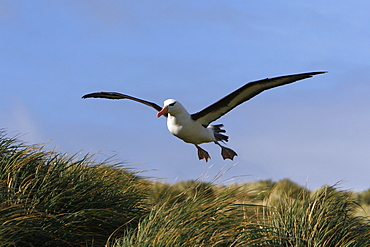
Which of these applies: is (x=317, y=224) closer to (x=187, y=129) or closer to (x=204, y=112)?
(x=187, y=129)

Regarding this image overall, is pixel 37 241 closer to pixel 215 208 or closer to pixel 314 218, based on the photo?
pixel 215 208

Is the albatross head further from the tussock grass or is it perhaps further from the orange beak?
the tussock grass

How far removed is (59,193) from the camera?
692 cm

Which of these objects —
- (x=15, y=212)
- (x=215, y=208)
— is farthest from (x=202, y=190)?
(x=15, y=212)

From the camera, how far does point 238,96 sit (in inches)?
356

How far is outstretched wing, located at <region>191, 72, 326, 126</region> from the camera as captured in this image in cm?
848

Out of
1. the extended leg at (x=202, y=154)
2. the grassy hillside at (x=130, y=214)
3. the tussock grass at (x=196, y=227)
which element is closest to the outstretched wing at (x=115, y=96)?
the extended leg at (x=202, y=154)

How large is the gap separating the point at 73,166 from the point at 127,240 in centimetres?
256

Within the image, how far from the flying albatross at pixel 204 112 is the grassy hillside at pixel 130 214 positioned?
3.93 ft

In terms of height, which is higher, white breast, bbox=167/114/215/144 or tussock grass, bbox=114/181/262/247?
white breast, bbox=167/114/215/144

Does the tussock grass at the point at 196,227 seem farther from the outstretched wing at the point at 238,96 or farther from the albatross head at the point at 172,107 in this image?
the outstretched wing at the point at 238,96

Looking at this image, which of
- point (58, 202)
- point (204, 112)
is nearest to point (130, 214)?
point (58, 202)

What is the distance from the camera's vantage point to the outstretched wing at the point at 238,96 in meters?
8.48

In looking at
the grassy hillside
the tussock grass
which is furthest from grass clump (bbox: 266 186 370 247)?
the tussock grass
